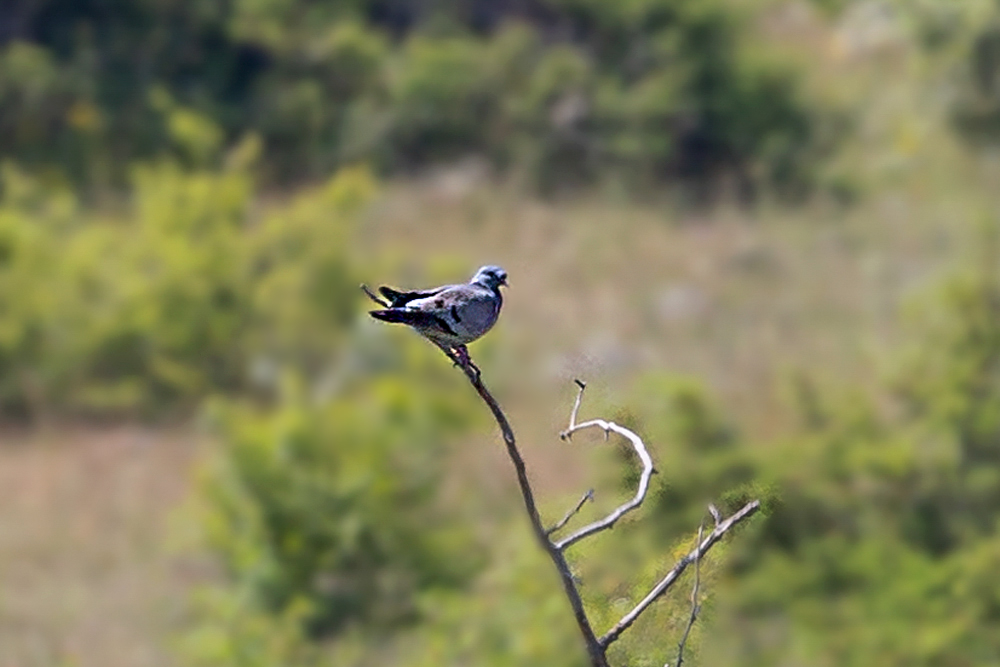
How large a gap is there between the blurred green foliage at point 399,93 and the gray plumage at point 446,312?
1187cm

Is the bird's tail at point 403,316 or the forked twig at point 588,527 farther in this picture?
the bird's tail at point 403,316

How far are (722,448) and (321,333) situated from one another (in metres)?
2.93

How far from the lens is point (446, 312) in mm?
2223

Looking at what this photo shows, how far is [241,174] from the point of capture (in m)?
12.3

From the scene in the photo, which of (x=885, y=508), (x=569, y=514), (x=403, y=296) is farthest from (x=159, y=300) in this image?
(x=569, y=514)

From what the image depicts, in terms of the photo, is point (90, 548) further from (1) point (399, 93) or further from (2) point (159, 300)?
(1) point (399, 93)

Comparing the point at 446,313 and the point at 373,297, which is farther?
the point at 446,313

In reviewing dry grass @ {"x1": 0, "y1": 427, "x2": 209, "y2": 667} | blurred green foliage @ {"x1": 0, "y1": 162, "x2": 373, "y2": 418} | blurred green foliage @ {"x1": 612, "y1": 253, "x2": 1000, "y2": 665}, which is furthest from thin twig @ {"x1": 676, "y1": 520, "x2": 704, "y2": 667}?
blurred green foliage @ {"x1": 0, "y1": 162, "x2": 373, "y2": 418}

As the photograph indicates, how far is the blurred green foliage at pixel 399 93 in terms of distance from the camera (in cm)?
1413

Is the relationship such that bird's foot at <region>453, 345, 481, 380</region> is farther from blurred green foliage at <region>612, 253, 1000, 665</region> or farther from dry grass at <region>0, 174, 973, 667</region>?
blurred green foliage at <region>612, 253, 1000, 665</region>

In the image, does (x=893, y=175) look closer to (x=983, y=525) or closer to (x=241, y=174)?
(x=241, y=174)

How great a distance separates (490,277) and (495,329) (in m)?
3.42

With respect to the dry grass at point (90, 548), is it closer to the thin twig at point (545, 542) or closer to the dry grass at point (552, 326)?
the dry grass at point (552, 326)

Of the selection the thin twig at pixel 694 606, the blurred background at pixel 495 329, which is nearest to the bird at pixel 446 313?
the blurred background at pixel 495 329
